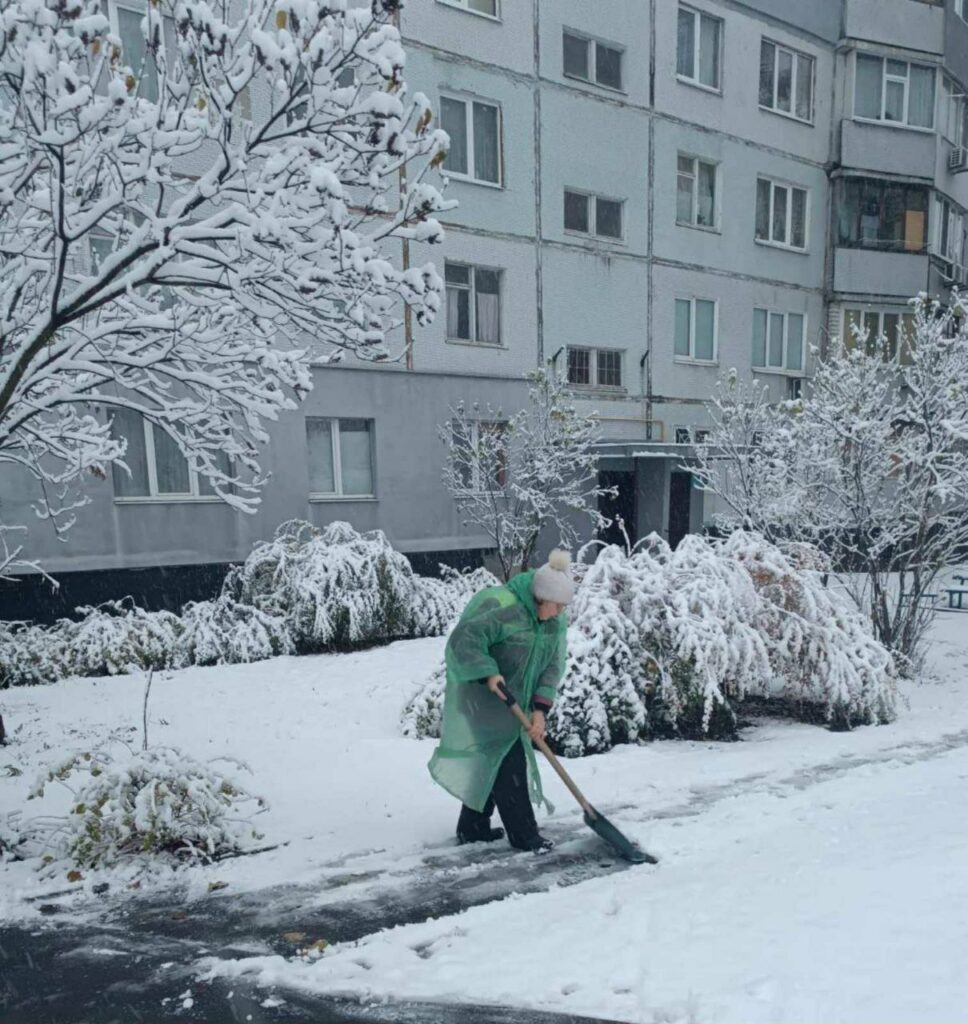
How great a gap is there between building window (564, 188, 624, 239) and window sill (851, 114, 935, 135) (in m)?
7.45

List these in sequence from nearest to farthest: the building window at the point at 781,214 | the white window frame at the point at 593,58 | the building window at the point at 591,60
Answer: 1. the white window frame at the point at 593,58
2. the building window at the point at 591,60
3. the building window at the point at 781,214

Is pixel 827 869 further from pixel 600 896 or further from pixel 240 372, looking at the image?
pixel 240 372

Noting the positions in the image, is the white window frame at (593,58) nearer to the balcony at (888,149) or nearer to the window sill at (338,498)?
the balcony at (888,149)

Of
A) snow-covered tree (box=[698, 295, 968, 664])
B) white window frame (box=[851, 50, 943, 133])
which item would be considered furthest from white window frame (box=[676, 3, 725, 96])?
snow-covered tree (box=[698, 295, 968, 664])

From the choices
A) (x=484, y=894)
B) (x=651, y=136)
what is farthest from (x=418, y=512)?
(x=484, y=894)

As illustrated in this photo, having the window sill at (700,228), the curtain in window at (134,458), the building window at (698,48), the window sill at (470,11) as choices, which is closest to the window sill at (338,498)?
the curtain in window at (134,458)

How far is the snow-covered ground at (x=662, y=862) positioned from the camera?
2746 mm

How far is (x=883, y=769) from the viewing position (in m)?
5.34

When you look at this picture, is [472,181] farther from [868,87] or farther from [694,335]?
[868,87]

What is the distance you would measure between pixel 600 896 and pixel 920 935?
1.28 meters

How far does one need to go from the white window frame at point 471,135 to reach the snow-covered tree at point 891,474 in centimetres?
734

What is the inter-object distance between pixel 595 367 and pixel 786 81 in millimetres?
8689

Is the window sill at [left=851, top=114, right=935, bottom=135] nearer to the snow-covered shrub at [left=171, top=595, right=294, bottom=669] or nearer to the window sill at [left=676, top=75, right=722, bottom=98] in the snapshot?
the window sill at [left=676, top=75, right=722, bottom=98]

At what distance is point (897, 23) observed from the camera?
60.0 ft
